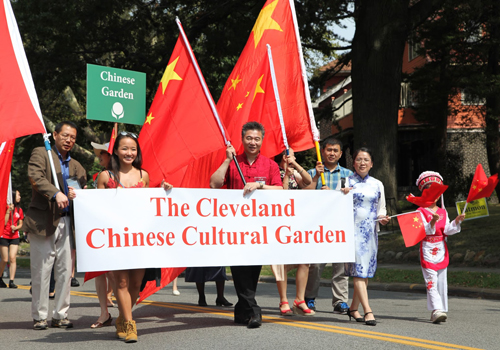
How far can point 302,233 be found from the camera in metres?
6.77

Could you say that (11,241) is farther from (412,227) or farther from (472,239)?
(472,239)

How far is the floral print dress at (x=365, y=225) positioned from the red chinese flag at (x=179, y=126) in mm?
1573

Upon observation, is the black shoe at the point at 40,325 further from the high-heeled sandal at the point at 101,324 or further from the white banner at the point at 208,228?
the white banner at the point at 208,228

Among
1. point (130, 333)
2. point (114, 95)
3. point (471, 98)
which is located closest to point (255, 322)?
point (130, 333)

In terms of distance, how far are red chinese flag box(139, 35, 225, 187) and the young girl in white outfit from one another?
2.48m

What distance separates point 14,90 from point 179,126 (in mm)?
1675

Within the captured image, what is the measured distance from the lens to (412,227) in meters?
7.41

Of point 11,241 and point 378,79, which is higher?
point 378,79

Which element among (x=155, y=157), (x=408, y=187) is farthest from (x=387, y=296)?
(x=408, y=187)

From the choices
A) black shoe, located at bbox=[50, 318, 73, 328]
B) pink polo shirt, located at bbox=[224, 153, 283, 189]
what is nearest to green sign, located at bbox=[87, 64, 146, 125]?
pink polo shirt, located at bbox=[224, 153, 283, 189]

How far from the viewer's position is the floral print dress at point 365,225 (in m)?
7.16

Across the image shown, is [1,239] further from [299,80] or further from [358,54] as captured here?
[358,54]

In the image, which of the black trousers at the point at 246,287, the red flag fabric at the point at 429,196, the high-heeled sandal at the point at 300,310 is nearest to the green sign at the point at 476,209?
the red flag fabric at the point at 429,196

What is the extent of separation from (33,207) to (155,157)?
4.39ft
